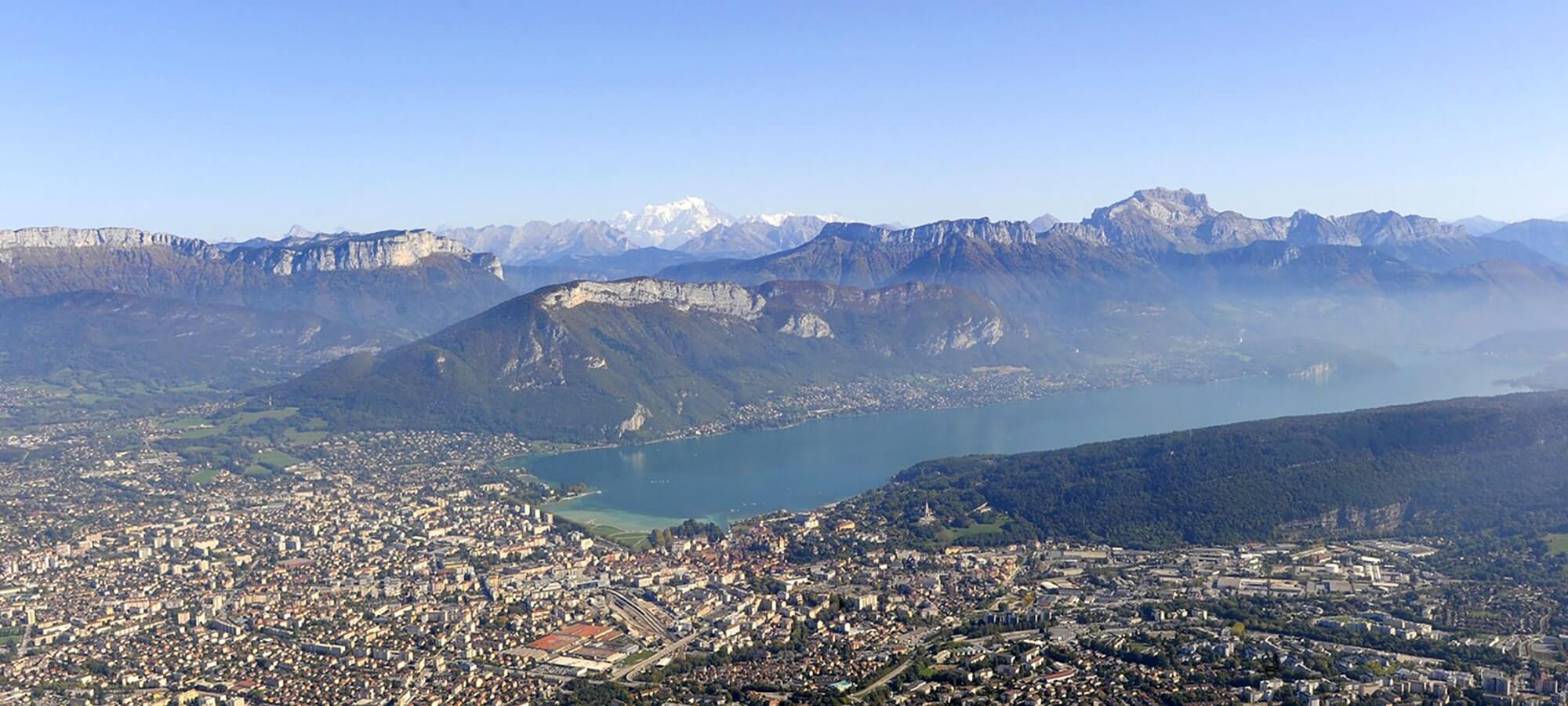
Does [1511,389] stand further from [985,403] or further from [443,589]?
[443,589]

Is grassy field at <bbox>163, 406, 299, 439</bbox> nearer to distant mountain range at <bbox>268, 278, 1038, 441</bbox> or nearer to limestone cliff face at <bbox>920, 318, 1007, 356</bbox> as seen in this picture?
distant mountain range at <bbox>268, 278, 1038, 441</bbox>

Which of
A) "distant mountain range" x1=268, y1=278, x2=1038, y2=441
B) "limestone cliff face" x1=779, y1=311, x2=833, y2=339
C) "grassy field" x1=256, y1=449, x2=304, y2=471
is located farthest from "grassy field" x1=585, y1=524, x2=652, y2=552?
"limestone cliff face" x1=779, y1=311, x2=833, y2=339

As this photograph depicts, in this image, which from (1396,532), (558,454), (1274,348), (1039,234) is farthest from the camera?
(1039,234)

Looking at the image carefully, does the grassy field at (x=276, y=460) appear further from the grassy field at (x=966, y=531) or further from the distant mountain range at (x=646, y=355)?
the grassy field at (x=966, y=531)

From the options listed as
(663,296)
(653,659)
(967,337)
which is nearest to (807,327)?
(663,296)

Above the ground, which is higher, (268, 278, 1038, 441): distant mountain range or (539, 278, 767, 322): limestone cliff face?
(539, 278, 767, 322): limestone cliff face

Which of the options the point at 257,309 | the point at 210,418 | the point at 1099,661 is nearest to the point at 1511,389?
the point at 1099,661
